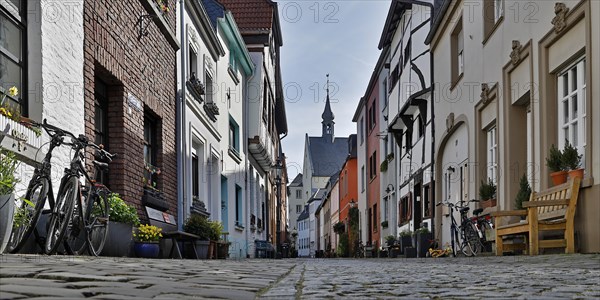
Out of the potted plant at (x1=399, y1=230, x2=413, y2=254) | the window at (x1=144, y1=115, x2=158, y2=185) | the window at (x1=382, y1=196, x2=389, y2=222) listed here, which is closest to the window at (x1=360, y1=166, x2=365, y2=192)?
the window at (x1=382, y1=196, x2=389, y2=222)

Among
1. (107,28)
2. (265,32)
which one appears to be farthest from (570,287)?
(265,32)

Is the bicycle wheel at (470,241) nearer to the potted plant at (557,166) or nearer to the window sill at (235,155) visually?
the potted plant at (557,166)

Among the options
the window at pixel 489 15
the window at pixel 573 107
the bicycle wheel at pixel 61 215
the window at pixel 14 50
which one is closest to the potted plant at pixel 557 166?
the window at pixel 573 107

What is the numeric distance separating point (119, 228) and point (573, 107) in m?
5.60

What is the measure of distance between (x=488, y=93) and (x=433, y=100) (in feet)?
16.4

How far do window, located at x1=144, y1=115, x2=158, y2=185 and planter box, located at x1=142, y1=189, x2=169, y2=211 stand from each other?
0.24 metres

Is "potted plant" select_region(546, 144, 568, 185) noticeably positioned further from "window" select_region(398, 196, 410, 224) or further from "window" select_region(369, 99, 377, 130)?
"window" select_region(369, 99, 377, 130)

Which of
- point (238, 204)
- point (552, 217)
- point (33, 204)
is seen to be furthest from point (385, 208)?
point (33, 204)

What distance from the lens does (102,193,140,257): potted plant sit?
727cm

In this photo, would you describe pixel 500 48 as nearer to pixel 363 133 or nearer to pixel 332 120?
pixel 363 133

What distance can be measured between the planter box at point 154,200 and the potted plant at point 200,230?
0.84 m

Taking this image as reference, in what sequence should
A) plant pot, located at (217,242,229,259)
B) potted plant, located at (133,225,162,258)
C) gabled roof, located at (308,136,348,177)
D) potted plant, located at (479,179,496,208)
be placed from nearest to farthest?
potted plant, located at (133,225,162,258), potted plant, located at (479,179,496,208), plant pot, located at (217,242,229,259), gabled roof, located at (308,136,348,177)

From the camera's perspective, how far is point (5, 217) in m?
4.74

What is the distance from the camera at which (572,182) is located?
7.90m
